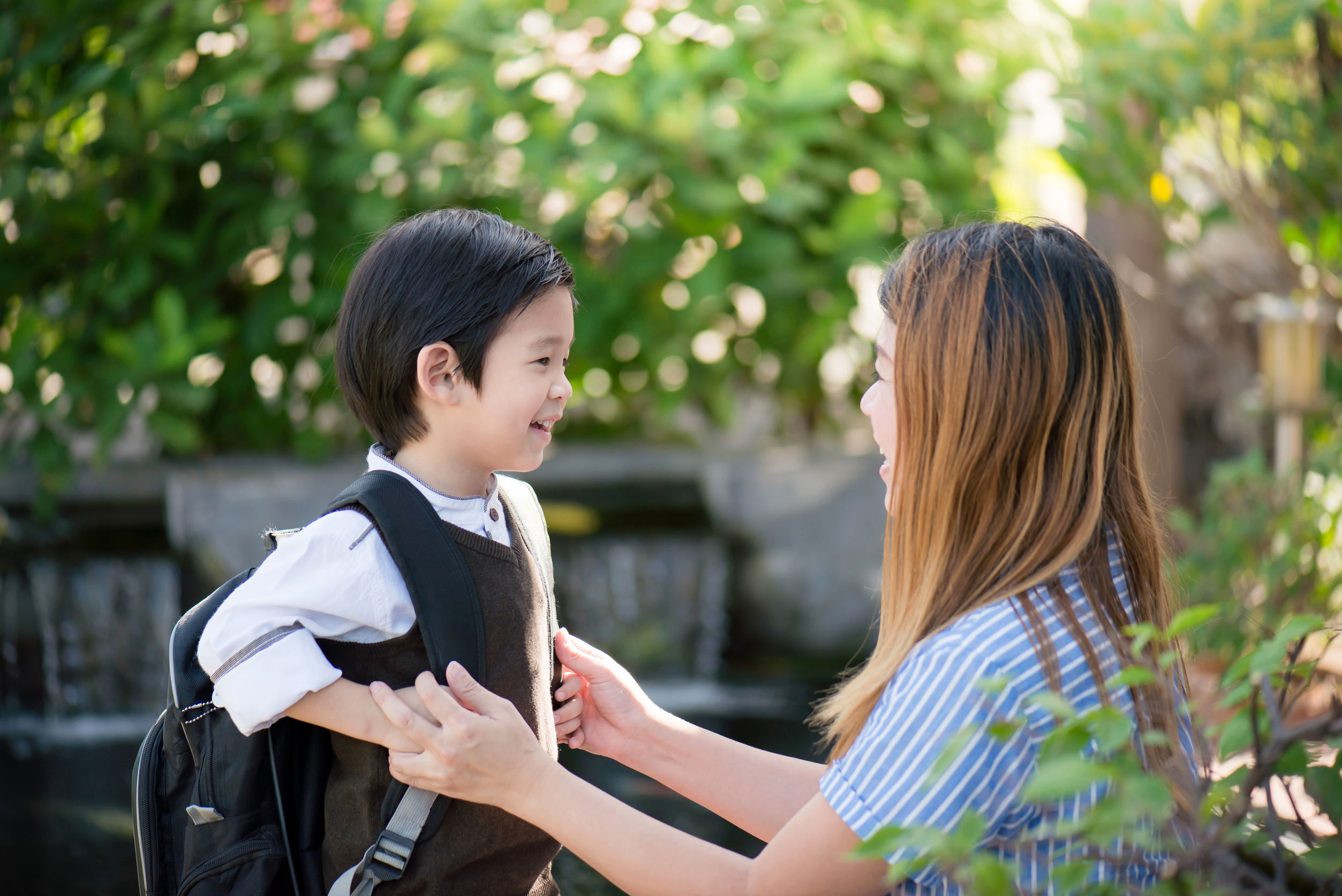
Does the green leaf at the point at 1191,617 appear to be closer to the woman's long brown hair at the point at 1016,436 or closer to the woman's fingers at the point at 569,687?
the woman's long brown hair at the point at 1016,436

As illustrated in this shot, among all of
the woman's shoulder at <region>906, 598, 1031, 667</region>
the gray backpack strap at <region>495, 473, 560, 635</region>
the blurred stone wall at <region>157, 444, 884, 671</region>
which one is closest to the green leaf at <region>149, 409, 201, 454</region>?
the blurred stone wall at <region>157, 444, 884, 671</region>

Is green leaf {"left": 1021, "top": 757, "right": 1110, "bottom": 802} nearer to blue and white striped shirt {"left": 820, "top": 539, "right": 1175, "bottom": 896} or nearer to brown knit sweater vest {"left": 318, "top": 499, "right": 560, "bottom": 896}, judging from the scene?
blue and white striped shirt {"left": 820, "top": 539, "right": 1175, "bottom": 896}

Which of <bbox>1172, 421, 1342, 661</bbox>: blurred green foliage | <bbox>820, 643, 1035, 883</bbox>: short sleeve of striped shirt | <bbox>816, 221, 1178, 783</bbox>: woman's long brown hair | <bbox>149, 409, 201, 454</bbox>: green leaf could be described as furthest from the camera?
<bbox>149, 409, 201, 454</bbox>: green leaf

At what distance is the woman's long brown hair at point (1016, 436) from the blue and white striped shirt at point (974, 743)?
0.14ft

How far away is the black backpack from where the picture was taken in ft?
4.33

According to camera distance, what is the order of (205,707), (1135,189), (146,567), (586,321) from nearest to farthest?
(205,707)
(1135,189)
(146,567)
(586,321)

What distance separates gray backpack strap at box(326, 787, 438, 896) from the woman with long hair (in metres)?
0.06

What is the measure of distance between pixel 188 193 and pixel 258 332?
24.8 inches

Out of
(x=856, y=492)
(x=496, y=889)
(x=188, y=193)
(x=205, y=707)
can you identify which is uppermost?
(x=205, y=707)

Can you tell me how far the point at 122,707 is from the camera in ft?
13.3

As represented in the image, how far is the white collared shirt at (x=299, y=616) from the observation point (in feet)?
4.09

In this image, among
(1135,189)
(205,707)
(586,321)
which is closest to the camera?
(205,707)

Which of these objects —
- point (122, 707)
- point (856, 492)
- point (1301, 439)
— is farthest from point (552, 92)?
point (1301, 439)

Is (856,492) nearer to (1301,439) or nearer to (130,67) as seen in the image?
(1301,439)
